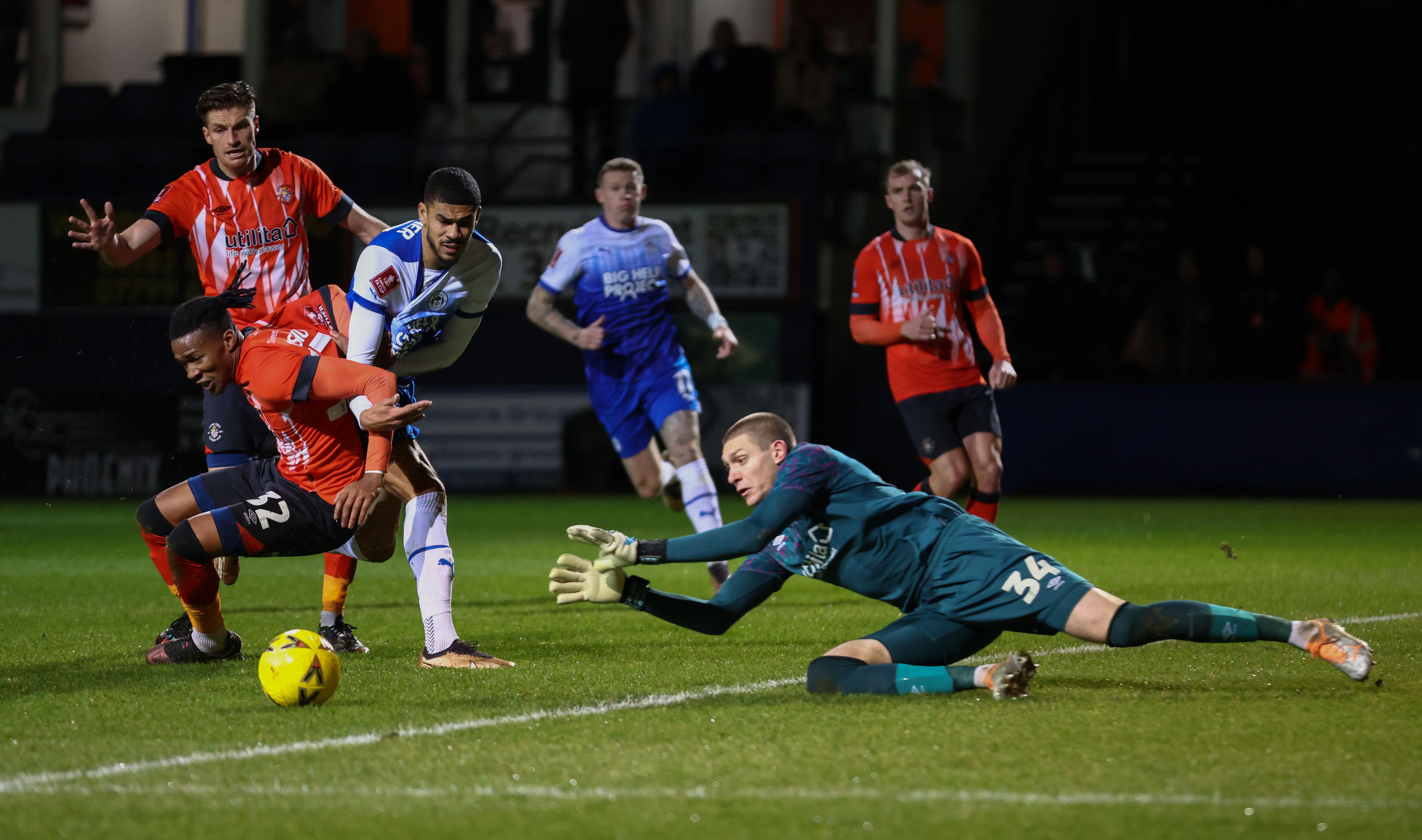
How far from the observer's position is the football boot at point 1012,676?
509 centimetres

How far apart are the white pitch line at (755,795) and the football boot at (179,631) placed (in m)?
2.49

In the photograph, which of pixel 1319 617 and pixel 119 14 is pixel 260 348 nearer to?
pixel 1319 617

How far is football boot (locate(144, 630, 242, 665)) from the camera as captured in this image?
6.34 metres

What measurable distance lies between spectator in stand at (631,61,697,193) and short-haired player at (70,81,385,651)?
35.7ft

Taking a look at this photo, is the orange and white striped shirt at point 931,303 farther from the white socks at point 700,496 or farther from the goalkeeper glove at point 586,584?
the goalkeeper glove at point 586,584

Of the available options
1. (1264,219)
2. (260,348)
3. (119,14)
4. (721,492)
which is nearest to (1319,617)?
(260,348)

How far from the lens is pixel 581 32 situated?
17.8m

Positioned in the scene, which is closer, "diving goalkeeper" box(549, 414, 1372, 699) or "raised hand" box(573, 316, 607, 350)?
"diving goalkeeper" box(549, 414, 1372, 699)

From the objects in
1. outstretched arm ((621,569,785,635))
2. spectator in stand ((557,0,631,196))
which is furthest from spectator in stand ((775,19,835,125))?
outstretched arm ((621,569,785,635))

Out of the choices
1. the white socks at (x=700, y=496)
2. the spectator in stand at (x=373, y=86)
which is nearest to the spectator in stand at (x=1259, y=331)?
the spectator in stand at (x=373, y=86)

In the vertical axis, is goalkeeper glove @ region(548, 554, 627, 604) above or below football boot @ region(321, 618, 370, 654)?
above

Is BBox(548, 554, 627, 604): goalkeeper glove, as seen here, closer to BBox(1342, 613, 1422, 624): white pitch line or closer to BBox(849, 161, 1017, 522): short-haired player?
BBox(1342, 613, 1422, 624): white pitch line

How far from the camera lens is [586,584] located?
16.5 feet

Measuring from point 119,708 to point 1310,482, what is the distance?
43.7ft
